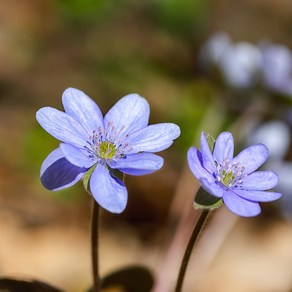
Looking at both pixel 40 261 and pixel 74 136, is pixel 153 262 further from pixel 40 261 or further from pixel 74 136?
pixel 74 136

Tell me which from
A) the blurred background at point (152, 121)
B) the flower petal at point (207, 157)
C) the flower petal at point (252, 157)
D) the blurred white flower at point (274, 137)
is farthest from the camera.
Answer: the blurred white flower at point (274, 137)

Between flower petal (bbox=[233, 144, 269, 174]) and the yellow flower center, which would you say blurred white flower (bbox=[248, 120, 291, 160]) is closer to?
flower petal (bbox=[233, 144, 269, 174])

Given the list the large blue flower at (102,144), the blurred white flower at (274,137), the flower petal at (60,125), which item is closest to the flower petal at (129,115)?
the large blue flower at (102,144)

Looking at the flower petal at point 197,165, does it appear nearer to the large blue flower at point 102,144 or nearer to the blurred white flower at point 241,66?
the large blue flower at point 102,144

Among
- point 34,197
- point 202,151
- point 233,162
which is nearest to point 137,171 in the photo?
point 202,151

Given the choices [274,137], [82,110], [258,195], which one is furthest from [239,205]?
[274,137]

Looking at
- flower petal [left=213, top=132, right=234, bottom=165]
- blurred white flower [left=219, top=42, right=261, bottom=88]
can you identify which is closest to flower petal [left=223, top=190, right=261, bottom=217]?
flower petal [left=213, top=132, right=234, bottom=165]
